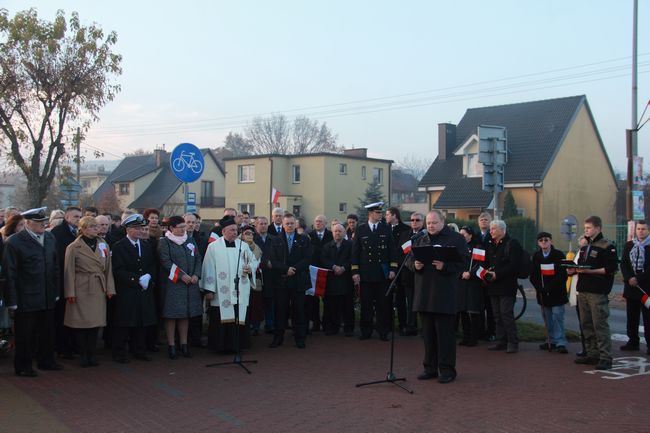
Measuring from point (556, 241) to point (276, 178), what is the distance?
71.9 feet

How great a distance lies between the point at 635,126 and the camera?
17859 mm

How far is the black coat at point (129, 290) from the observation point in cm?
913

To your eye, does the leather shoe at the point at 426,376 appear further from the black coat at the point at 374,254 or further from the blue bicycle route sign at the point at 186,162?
the blue bicycle route sign at the point at 186,162

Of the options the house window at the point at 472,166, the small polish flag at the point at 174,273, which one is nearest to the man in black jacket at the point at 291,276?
the small polish flag at the point at 174,273

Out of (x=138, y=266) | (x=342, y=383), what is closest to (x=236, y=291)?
(x=138, y=266)

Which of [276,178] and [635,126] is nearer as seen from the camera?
[635,126]

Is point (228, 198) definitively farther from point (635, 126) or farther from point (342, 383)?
point (342, 383)

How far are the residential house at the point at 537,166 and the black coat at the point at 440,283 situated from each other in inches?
1147

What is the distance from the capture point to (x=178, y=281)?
947cm

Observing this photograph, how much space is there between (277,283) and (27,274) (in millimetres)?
3859

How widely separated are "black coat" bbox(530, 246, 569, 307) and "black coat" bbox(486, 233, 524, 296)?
42 cm

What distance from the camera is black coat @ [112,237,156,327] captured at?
30.0 feet

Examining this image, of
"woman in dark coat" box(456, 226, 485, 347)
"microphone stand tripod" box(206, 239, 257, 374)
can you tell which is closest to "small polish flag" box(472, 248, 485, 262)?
"woman in dark coat" box(456, 226, 485, 347)

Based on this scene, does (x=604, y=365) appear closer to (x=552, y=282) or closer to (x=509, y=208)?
(x=552, y=282)
